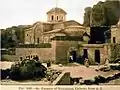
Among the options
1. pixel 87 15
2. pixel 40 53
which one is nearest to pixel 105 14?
pixel 87 15

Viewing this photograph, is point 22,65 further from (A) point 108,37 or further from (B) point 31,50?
(A) point 108,37

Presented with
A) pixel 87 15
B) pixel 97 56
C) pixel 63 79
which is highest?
pixel 87 15

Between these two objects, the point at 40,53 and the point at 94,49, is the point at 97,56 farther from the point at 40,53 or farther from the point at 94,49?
the point at 40,53

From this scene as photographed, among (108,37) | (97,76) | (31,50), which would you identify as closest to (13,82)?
(31,50)

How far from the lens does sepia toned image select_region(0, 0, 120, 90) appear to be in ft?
5.93

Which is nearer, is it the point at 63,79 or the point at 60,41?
the point at 63,79

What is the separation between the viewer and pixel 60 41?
1874 millimetres

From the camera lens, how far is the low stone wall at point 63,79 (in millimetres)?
1743

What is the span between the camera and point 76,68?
181 cm

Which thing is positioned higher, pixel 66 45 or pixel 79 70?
Answer: pixel 66 45

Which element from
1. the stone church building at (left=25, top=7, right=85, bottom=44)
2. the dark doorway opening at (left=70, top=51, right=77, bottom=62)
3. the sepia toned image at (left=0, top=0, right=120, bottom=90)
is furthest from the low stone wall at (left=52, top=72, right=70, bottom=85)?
the stone church building at (left=25, top=7, right=85, bottom=44)

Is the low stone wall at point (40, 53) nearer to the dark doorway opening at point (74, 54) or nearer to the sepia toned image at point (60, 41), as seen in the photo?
the sepia toned image at point (60, 41)

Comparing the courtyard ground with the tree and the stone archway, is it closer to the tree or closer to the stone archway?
the stone archway

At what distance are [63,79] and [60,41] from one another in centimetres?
26
